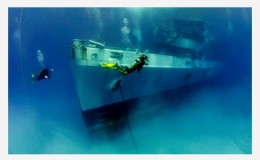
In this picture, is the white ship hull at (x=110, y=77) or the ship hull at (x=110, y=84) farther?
the ship hull at (x=110, y=84)

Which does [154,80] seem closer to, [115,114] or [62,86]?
[115,114]

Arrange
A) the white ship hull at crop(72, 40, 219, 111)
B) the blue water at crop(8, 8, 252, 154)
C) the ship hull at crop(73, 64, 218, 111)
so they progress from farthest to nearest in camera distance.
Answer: the ship hull at crop(73, 64, 218, 111), the white ship hull at crop(72, 40, 219, 111), the blue water at crop(8, 8, 252, 154)

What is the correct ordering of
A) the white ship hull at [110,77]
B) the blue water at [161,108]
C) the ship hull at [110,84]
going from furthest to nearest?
the ship hull at [110,84] < the white ship hull at [110,77] < the blue water at [161,108]

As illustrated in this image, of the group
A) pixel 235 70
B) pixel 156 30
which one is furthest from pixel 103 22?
pixel 235 70

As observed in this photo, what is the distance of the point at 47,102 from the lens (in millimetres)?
7523

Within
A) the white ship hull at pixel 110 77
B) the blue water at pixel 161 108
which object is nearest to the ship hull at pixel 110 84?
the white ship hull at pixel 110 77

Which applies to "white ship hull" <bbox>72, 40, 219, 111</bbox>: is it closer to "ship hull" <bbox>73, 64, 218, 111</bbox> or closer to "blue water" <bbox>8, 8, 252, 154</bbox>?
"ship hull" <bbox>73, 64, 218, 111</bbox>

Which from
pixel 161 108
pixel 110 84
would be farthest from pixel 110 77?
pixel 161 108

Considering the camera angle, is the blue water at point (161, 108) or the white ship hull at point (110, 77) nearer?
the blue water at point (161, 108)

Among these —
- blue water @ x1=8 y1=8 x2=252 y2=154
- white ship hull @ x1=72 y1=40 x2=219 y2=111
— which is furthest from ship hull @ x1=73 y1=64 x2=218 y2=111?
blue water @ x1=8 y1=8 x2=252 y2=154

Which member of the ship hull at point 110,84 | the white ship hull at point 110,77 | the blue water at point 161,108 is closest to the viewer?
the blue water at point 161,108

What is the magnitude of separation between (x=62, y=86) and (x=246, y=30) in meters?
8.55

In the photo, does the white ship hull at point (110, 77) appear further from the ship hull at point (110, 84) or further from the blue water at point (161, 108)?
the blue water at point (161, 108)

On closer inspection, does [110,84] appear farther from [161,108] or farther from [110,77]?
[161,108]
